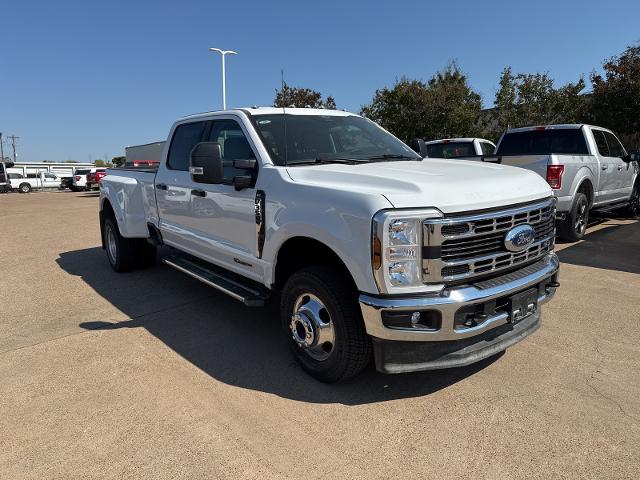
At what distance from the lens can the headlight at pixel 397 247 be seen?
8.85ft

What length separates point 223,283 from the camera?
4262 mm

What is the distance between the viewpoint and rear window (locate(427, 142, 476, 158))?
10.7 m

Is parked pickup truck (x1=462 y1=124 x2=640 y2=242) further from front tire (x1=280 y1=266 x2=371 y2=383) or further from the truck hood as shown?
front tire (x1=280 y1=266 x2=371 y2=383)

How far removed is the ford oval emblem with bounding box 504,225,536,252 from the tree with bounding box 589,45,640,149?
49.9ft

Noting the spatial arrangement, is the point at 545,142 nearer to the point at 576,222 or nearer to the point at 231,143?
the point at 576,222

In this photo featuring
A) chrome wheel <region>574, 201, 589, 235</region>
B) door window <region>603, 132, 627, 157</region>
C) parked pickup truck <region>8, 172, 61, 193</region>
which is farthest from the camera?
parked pickup truck <region>8, 172, 61, 193</region>

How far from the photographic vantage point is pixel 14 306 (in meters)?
5.40

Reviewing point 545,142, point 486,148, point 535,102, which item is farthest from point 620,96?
point 545,142

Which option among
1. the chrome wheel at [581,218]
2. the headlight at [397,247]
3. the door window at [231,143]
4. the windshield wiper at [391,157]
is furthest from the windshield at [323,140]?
the chrome wheel at [581,218]

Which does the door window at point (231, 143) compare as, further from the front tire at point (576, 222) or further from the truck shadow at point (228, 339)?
the front tire at point (576, 222)

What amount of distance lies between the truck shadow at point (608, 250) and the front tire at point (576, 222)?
16 centimetres

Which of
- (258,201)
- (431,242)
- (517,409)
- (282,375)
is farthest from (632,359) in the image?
(258,201)

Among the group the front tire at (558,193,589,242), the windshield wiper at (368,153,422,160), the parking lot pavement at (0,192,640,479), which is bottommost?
the parking lot pavement at (0,192,640,479)

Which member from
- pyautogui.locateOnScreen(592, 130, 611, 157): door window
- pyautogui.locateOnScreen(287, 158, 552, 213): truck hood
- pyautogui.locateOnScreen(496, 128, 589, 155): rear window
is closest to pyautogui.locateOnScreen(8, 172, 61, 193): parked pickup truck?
pyautogui.locateOnScreen(496, 128, 589, 155): rear window
